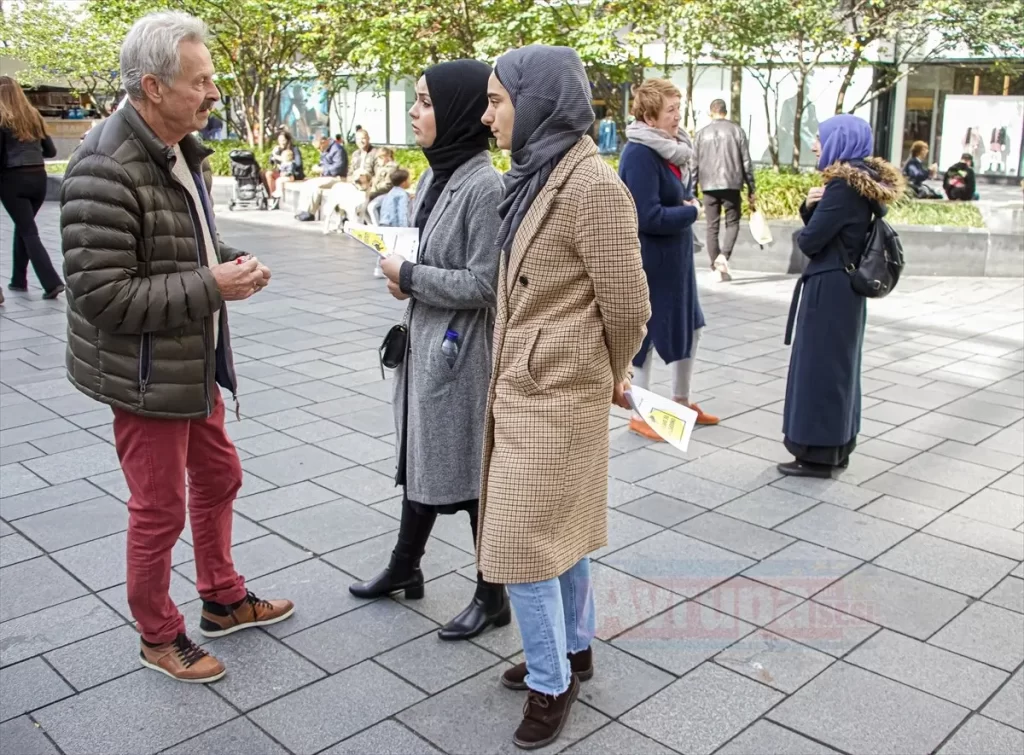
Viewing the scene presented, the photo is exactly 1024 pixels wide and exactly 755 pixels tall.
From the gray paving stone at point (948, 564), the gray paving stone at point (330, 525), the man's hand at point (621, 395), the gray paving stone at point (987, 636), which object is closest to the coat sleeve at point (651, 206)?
the gray paving stone at point (948, 564)

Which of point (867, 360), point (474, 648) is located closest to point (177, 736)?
point (474, 648)

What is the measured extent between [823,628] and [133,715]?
2.28m

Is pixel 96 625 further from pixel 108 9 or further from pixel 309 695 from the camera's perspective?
pixel 108 9

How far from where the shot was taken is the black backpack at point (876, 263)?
198 inches

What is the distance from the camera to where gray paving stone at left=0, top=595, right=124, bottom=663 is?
11.6 ft

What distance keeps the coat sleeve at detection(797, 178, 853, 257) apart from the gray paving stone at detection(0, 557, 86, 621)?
3.46 metres

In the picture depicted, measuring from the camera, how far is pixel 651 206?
5.45 m

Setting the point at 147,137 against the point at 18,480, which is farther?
the point at 18,480

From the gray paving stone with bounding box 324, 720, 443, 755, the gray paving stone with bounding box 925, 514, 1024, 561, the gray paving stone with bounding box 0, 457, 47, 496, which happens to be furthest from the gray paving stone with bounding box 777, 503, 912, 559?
the gray paving stone with bounding box 0, 457, 47, 496

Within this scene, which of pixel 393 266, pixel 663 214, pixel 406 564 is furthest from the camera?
pixel 663 214

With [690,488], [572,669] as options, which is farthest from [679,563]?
[572,669]

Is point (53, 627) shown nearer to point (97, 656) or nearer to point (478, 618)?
point (97, 656)

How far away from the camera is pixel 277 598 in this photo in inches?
154

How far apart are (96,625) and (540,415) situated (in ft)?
6.16
